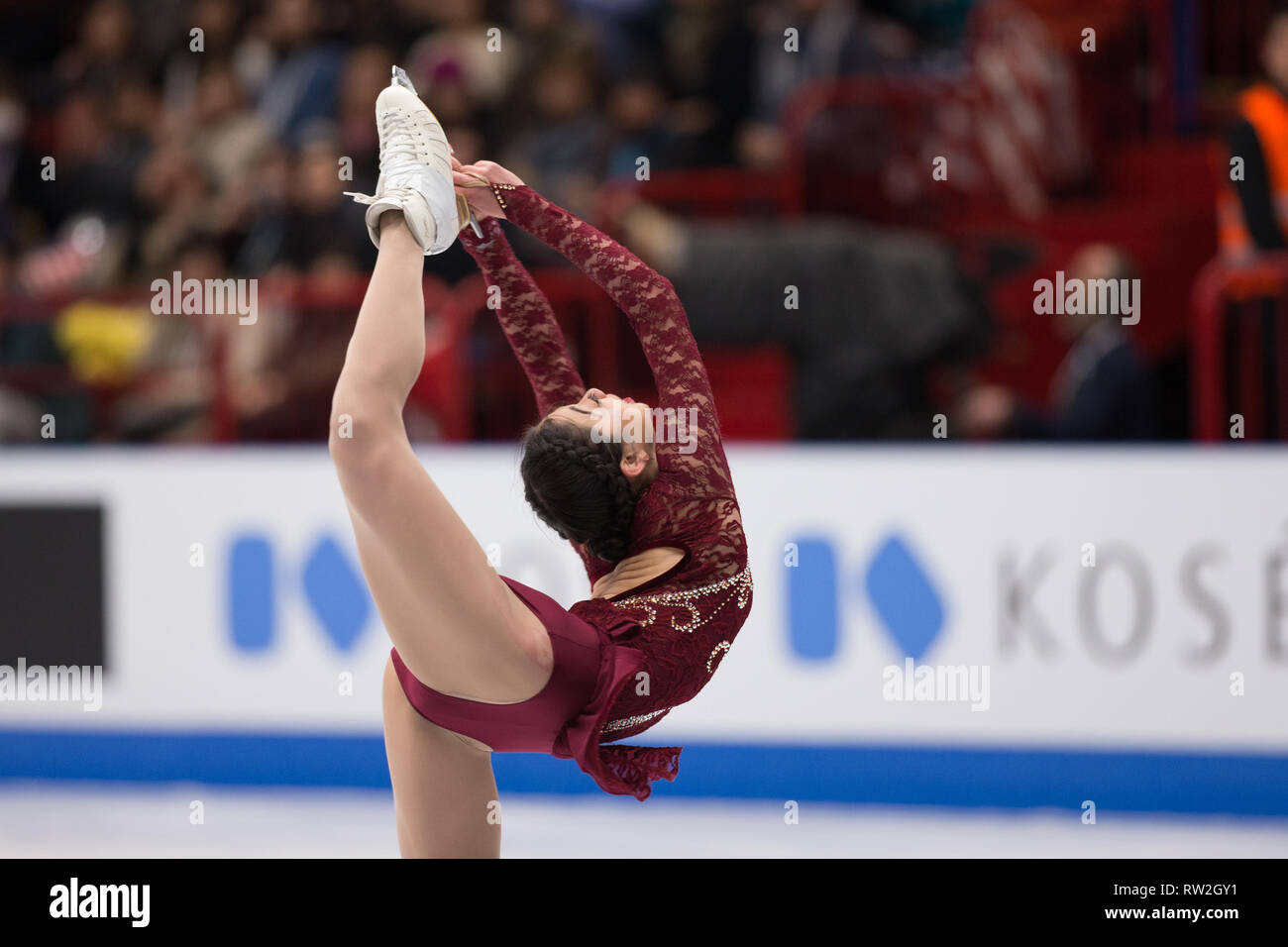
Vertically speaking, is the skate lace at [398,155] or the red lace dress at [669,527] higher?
the skate lace at [398,155]

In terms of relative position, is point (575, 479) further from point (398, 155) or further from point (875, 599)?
point (875, 599)

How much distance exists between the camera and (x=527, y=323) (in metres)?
2.96

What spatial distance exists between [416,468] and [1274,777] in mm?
3830

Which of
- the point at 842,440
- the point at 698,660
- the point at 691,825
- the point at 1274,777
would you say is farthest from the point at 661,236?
the point at 698,660

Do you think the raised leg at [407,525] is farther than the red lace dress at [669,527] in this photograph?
No

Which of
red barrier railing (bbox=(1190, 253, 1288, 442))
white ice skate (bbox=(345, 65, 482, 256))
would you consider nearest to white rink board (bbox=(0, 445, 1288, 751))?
red barrier railing (bbox=(1190, 253, 1288, 442))

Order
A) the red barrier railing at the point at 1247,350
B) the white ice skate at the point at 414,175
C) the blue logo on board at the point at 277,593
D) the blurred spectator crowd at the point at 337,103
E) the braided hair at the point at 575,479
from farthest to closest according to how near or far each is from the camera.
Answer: the blurred spectator crowd at the point at 337,103 < the blue logo on board at the point at 277,593 < the red barrier railing at the point at 1247,350 < the braided hair at the point at 575,479 < the white ice skate at the point at 414,175

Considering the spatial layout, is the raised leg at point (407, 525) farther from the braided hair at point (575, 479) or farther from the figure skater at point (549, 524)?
the braided hair at point (575, 479)

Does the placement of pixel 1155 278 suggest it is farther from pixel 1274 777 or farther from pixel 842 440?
pixel 1274 777

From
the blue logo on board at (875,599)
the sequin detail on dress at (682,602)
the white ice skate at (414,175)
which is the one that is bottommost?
the blue logo on board at (875,599)

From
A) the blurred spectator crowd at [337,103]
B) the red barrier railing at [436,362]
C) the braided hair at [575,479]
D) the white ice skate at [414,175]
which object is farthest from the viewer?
the blurred spectator crowd at [337,103]

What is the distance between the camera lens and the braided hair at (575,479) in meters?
2.74

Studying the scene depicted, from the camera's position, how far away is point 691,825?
209 inches

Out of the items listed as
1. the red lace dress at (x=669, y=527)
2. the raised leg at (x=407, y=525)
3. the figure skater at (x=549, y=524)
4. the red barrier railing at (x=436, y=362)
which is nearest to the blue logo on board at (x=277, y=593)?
the red barrier railing at (x=436, y=362)
